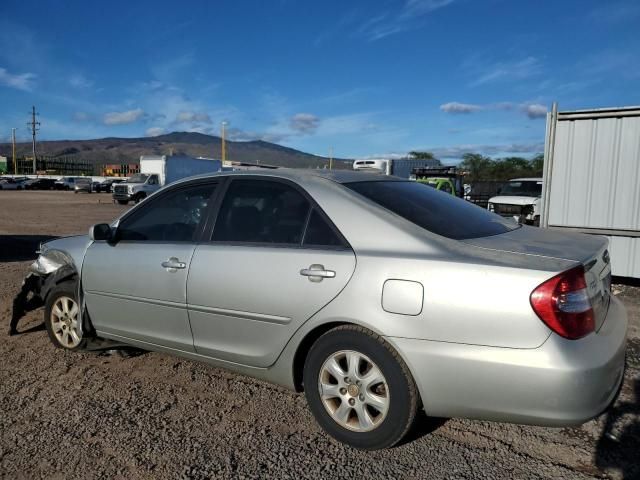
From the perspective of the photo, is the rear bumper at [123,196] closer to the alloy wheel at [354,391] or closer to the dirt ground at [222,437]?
the dirt ground at [222,437]

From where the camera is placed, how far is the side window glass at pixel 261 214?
322 centimetres

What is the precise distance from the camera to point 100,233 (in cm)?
393

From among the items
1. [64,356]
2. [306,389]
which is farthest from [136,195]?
[306,389]

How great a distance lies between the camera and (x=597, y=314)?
260cm

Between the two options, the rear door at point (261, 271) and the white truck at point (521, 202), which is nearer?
the rear door at point (261, 271)

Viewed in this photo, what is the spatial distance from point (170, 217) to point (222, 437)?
5.45 feet

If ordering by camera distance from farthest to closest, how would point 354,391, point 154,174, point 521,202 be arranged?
1. point 154,174
2. point 521,202
3. point 354,391

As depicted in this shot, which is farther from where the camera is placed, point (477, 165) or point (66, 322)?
point (477, 165)

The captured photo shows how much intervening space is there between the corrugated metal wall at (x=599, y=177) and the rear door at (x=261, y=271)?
5.82 metres

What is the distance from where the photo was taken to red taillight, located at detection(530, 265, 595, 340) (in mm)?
2375

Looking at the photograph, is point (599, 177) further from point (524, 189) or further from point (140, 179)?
point (140, 179)

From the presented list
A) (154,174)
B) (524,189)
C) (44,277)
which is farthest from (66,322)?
(154,174)

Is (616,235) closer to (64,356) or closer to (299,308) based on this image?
(299,308)

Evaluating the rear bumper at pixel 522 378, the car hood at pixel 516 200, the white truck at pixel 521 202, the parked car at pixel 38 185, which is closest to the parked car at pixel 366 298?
the rear bumper at pixel 522 378
